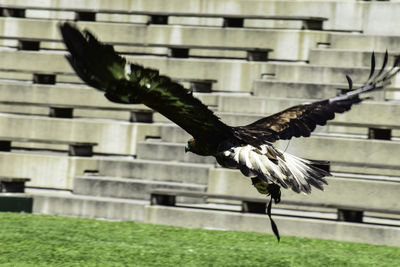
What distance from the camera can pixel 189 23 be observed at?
18.0m

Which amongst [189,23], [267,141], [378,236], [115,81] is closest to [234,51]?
[189,23]

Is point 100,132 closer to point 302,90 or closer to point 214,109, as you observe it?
point 214,109

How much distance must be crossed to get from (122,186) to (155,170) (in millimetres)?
566

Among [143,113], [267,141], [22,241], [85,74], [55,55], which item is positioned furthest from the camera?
[55,55]

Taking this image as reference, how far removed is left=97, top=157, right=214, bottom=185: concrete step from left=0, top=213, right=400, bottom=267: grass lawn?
146 cm

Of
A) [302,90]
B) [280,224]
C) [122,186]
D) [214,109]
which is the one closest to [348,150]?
[280,224]

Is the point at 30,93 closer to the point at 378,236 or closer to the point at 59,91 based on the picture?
the point at 59,91

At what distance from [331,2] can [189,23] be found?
305cm

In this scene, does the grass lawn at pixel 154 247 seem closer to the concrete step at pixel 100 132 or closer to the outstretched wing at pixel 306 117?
the outstretched wing at pixel 306 117

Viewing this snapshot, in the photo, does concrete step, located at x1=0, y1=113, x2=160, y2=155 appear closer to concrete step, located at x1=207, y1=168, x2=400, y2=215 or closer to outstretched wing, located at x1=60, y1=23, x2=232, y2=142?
concrete step, located at x1=207, y1=168, x2=400, y2=215

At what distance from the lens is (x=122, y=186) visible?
1337 centimetres

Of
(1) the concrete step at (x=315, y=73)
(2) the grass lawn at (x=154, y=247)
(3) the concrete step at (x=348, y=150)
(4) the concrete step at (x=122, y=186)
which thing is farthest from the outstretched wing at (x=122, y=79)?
(1) the concrete step at (x=315, y=73)

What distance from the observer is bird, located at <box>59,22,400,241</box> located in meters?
5.94

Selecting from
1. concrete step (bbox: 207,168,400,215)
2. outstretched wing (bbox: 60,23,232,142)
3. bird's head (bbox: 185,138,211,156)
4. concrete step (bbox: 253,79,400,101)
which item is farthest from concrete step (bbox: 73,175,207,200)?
outstretched wing (bbox: 60,23,232,142)
